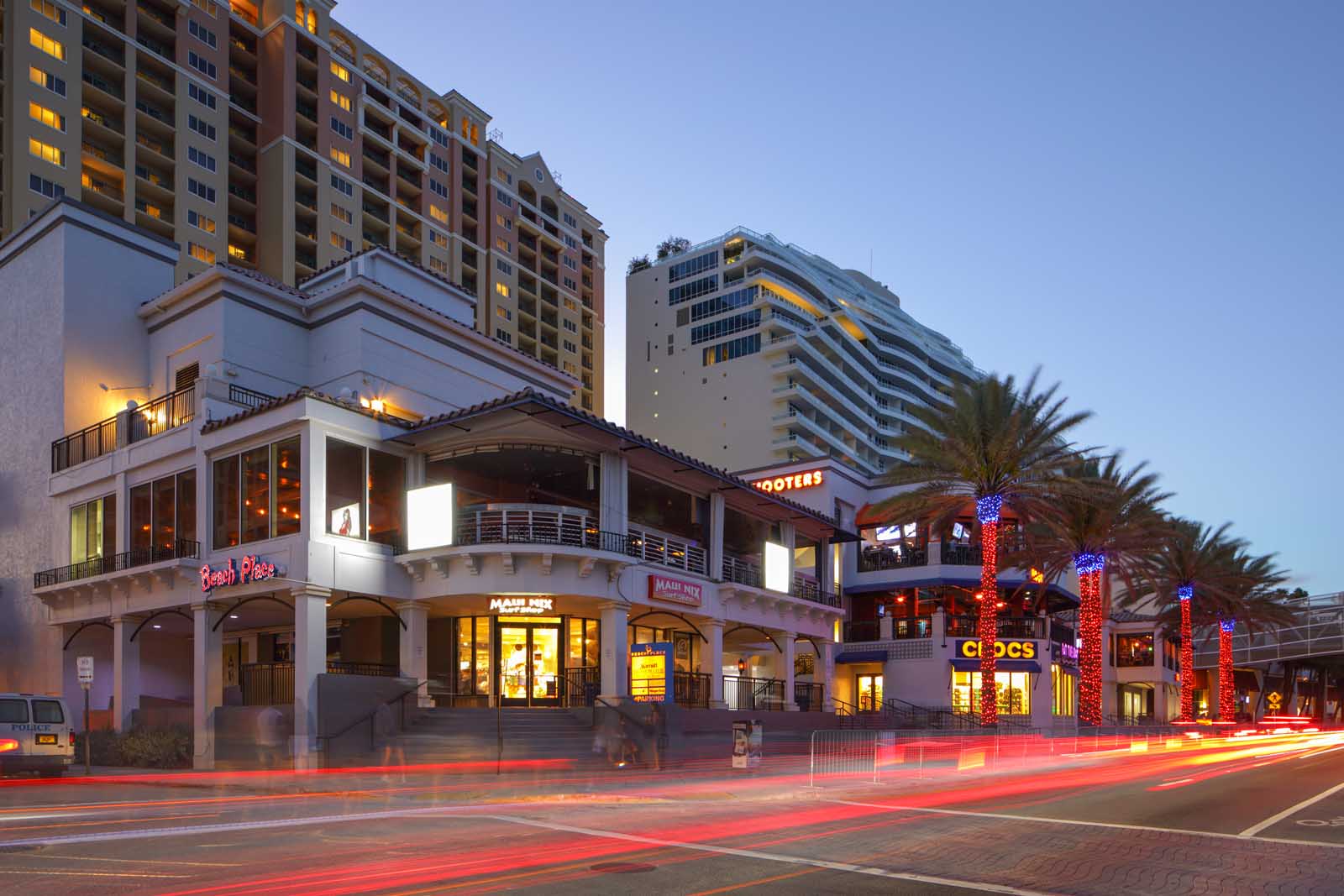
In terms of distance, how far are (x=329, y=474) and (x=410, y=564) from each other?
327 cm

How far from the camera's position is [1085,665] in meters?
44.6

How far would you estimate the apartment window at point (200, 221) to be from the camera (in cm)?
8119

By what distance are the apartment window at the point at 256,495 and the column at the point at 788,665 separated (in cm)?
1891

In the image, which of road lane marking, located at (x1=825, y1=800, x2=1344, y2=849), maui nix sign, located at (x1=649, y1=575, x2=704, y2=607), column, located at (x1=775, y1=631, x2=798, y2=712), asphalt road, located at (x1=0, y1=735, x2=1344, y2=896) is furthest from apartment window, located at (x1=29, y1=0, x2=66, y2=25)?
road lane marking, located at (x1=825, y1=800, x2=1344, y2=849)

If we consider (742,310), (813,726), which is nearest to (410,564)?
(813,726)

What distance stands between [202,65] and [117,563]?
201 ft

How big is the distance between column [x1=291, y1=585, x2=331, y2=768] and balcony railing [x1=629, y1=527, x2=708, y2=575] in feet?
28.7

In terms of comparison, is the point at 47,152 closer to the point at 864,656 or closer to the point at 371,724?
the point at 864,656

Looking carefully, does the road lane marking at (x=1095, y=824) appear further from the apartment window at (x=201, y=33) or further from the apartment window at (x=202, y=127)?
the apartment window at (x=201, y=33)

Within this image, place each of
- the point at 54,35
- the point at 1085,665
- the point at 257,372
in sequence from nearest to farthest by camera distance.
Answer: the point at 257,372 → the point at 1085,665 → the point at 54,35

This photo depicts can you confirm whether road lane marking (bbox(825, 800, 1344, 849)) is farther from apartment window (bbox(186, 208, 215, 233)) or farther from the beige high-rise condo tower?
apartment window (bbox(186, 208, 215, 233))

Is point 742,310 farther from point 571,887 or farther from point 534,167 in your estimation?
point 571,887

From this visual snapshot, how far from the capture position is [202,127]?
83.2m

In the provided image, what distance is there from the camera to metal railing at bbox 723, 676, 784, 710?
39.5 meters
